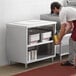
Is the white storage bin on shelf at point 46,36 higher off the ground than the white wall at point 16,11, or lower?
lower

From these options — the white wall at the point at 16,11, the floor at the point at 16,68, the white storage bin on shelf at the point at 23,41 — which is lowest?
the floor at the point at 16,68

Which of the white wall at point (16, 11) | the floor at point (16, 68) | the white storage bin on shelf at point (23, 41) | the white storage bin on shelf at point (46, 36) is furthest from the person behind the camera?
the white storage bin on shelf at point (46, 36)

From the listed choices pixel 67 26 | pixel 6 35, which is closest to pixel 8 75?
pixel 6 35

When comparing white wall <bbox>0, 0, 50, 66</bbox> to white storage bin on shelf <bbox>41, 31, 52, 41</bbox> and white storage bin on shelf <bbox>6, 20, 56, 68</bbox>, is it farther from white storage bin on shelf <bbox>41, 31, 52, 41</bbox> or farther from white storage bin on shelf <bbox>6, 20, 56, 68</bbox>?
white storage bin on shelf <bbox>41, 31, 52, 41</bbox>

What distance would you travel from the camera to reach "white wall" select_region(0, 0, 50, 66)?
215 inches

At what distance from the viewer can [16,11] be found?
5.69 metres

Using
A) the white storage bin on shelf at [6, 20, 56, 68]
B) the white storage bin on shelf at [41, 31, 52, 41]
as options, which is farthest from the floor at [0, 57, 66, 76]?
the white storage bin on shelf at [41, 31, 52, 41]

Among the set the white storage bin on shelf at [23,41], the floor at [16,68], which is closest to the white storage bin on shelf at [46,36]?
the white storage bin on shelf at [23,41]

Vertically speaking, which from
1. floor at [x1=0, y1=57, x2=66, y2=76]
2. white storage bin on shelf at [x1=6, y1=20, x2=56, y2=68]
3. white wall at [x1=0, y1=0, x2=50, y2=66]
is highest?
white wall at [x1=0, y1=0, x2=50, y2=66]

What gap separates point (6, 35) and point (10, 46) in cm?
23

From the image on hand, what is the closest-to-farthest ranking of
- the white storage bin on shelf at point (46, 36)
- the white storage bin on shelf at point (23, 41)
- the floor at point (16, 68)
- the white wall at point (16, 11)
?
the floor at point (16, 68) → the white storage bin on shelf at point (23, 41) → the white wall at point (16, 11) → the white storage bin on shelf at point (46, 36)

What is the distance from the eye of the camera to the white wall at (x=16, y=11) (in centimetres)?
546

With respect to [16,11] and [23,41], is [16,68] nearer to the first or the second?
[23,41]

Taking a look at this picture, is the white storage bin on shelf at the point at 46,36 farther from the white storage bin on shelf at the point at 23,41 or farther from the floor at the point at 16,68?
the floor at the point at 16,68
